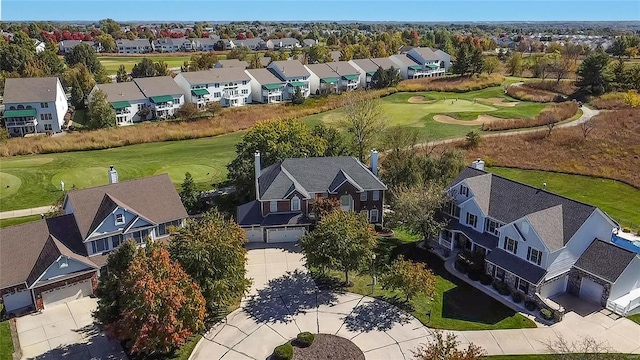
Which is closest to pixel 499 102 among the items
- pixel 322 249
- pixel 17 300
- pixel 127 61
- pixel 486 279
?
pixel 486 279

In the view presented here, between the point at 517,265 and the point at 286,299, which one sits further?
the point at 517,265

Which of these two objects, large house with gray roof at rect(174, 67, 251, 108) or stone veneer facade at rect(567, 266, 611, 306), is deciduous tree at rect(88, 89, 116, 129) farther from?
stone veneer facade at rect(567, 266, 611, 306)

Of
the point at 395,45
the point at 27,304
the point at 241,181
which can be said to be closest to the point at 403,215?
the point at 241,181

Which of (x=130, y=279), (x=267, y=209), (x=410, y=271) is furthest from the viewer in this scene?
(x=267, y=209)

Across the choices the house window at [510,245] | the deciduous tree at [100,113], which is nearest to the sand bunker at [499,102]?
the house window at [510,245]

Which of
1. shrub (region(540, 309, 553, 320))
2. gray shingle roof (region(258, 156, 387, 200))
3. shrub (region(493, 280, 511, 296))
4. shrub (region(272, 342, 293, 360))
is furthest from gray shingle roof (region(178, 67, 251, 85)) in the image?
shrub (region(540, 309, 553, 320))

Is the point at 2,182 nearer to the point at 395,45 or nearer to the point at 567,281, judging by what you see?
the point at 567,281

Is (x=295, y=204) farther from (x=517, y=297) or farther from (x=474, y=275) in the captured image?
(x=517, y=297)
